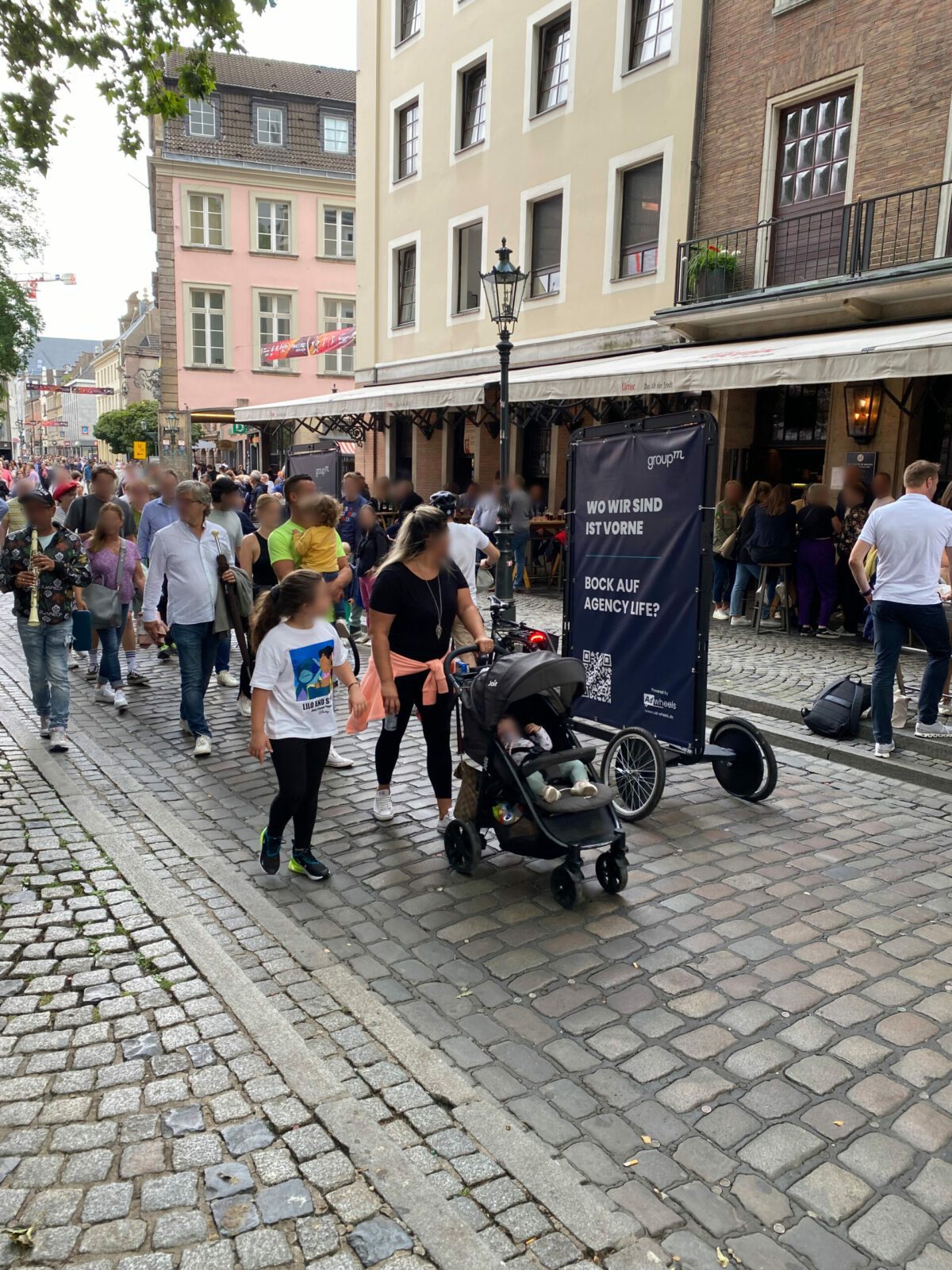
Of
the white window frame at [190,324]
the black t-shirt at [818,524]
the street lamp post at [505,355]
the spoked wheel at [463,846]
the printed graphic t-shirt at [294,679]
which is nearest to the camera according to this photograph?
the printed graphic t-shirt at [294,679]

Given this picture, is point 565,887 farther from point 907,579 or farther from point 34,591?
point 34,591

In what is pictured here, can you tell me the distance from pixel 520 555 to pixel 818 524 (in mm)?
5248

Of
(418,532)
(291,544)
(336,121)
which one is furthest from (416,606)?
(336,121)

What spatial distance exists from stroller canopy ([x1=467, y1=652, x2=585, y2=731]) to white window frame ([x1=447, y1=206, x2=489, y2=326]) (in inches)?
714

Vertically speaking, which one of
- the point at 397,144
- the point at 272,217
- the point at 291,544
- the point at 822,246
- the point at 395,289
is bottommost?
the point at 291,544

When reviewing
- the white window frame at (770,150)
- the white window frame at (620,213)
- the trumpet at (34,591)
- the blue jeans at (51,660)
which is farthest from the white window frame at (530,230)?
the blue jeans at (51,660)

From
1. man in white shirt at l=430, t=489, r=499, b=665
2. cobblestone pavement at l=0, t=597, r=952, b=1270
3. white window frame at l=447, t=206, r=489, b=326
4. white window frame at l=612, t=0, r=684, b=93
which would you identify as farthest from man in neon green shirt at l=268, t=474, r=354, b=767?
white window frame at l=447, t=206, r=489, b=326

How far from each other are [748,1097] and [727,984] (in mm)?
698

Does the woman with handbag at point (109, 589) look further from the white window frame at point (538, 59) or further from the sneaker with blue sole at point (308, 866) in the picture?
the white window frame at point (538, 59)

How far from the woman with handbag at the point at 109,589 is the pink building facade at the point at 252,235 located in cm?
2961

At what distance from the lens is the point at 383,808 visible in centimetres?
558

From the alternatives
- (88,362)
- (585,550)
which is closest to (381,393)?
(585,550)

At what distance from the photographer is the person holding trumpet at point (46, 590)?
22.1 ft

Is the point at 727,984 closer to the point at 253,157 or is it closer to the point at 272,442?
the point at 272,442
